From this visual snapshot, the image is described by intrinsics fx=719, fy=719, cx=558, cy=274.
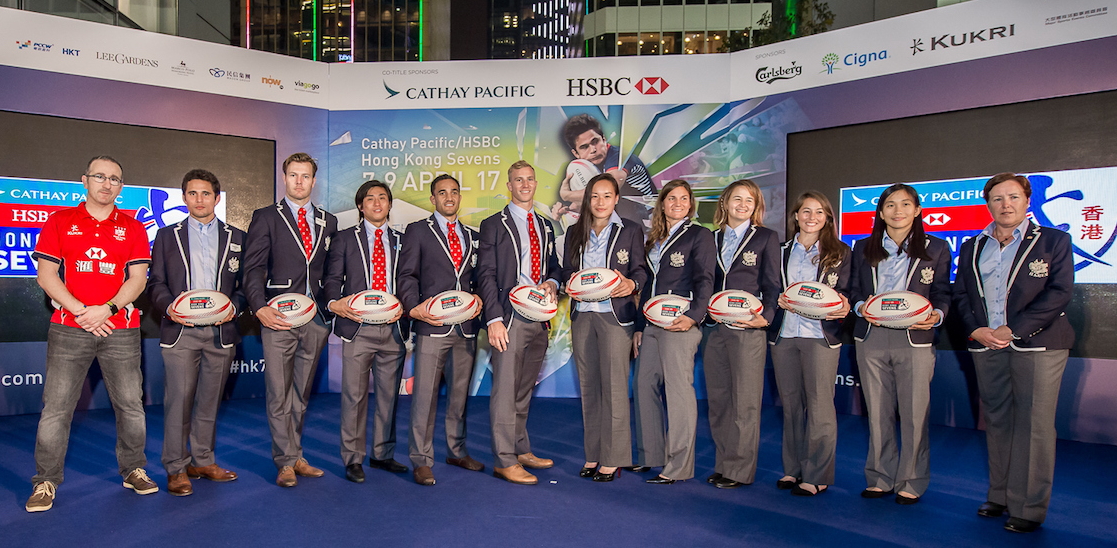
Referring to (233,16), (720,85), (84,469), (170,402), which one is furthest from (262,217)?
(233,16)

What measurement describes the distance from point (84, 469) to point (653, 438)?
3.08m

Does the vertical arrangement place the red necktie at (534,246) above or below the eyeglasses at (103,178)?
below

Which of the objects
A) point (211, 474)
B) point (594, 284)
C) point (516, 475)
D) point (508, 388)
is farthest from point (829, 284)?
point (211, 474)

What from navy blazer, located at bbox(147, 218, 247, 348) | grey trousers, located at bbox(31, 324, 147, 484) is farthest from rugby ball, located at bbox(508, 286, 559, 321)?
grey trousers, located at bbox(31, 324, 147, 484)

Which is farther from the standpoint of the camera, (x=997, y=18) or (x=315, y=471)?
(x=997, y=18)

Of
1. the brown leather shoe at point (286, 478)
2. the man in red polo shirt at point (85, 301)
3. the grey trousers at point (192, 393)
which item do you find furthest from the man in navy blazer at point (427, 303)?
the man in red polo shirt at point (85, 301)

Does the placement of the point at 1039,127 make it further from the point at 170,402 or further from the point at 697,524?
the point at 170,402

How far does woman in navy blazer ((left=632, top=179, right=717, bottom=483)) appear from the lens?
364 cm

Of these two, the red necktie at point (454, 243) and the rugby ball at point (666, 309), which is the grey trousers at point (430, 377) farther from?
the rugby ball at point (666, 309)

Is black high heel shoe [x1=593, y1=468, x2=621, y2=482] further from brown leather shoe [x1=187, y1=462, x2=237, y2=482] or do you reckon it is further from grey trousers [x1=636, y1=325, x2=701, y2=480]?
brown leather shoe [x1=187, y1=462, x2=237, y2=482]

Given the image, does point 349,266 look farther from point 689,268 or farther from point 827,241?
point 827,241

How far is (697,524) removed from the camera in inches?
121

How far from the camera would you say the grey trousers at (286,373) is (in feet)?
12.0

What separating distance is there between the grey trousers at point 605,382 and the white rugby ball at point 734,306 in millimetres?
485
